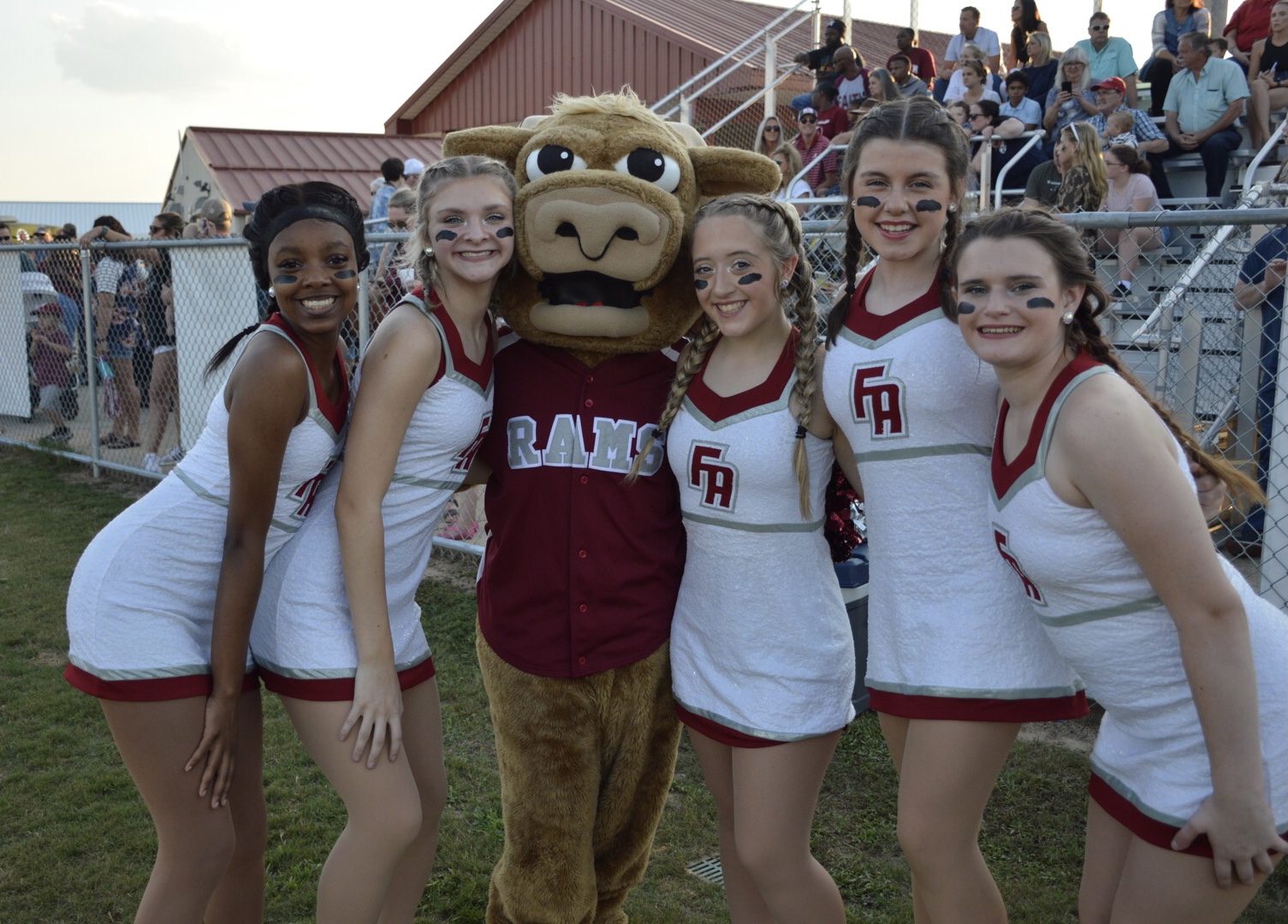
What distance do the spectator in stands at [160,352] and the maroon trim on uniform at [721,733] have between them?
697 centimetres

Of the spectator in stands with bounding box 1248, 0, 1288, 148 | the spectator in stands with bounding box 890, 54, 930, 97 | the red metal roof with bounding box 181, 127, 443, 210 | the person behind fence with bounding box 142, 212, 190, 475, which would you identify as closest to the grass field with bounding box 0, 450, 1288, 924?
the person behind fence with bounding box 142, 212, 190, 475

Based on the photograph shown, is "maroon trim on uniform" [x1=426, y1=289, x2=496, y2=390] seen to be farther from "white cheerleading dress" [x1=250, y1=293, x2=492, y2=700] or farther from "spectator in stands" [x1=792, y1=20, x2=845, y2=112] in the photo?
"spectator in stands" [x1=792, y1=20, x2=845, y2=112]

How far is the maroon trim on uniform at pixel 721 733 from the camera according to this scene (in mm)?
2469

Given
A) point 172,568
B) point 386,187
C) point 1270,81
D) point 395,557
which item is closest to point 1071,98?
point 1270,81

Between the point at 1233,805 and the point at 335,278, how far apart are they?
2.04 m

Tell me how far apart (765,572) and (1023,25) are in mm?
9824

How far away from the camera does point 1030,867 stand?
11.2 ft

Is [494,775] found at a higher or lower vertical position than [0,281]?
lower

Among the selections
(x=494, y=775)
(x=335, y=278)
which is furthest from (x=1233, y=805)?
(x=494, y=775)

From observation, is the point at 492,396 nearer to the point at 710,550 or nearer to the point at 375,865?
the point at 710,550

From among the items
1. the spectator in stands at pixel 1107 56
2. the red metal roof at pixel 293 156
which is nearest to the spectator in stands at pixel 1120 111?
the spectator in stands at pixel 1107 56

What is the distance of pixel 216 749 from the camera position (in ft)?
7.52

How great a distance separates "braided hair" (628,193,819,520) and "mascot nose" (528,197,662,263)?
6.2 inches

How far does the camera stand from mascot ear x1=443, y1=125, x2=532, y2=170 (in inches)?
119
